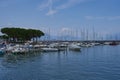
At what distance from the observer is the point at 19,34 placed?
401 feet

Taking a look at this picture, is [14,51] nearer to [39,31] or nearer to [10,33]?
[10,33]

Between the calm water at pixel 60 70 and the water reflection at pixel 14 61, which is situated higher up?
the water reflection at pixel 14 61

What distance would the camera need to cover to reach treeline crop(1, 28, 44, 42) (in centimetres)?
12119

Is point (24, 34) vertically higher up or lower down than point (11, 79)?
higher up

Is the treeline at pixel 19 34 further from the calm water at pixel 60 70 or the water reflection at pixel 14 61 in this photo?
the calm water at pixel 60 70

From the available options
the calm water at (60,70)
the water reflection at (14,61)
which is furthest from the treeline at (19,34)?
the calm water at (60,70)

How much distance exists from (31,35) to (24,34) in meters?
4.48

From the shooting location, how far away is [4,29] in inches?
4818

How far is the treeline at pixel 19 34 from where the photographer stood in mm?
121188

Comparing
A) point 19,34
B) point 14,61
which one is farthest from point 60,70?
point 19,34

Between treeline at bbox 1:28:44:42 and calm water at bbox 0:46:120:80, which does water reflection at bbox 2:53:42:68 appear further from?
treeline at bbox 1:28:44:42

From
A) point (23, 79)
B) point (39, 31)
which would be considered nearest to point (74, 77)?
point (23, 79)

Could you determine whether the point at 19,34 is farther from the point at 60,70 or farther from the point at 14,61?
the point at 60,70

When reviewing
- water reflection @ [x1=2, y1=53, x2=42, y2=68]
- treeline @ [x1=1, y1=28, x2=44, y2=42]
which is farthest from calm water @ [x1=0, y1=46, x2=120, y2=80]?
treeline @ [x1=1, y1=28, x2=44, y2=42]
